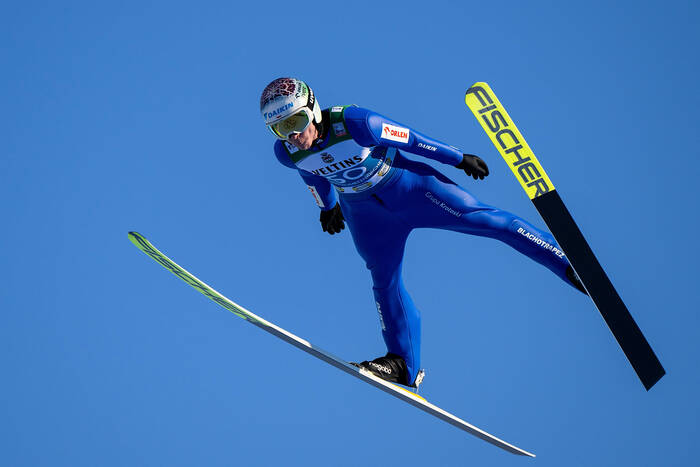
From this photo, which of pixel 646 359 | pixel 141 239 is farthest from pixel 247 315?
pixel 646 359

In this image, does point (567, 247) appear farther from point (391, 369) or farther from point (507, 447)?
point (507, 447)

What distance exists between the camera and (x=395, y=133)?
552 centimetres

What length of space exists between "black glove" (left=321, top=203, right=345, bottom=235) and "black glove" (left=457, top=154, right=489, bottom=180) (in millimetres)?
1063

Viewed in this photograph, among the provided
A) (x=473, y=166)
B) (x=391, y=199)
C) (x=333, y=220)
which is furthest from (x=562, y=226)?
(x=333, y=220)

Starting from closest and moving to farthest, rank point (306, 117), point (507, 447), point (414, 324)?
point (306, 117) < point (414, 324) < point (507, 447)

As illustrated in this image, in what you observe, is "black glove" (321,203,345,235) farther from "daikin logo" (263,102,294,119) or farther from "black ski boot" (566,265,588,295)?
"black ski boot" (566,265,588,295)

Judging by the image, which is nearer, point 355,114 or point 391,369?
point 355,114

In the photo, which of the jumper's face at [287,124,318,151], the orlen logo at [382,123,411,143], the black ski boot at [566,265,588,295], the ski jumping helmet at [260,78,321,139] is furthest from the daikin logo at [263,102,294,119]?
the black ski boot at [566,265,588,295]

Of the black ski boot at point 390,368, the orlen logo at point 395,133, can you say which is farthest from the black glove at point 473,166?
the black ski boot at point 390,368

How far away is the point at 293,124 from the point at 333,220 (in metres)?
1.12

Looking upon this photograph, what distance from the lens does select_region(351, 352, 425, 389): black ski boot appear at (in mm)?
6016

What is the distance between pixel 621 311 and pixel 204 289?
8.41 ft

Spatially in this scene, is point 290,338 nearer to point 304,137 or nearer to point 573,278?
point 304,137

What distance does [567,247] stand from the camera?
5.47 meters
